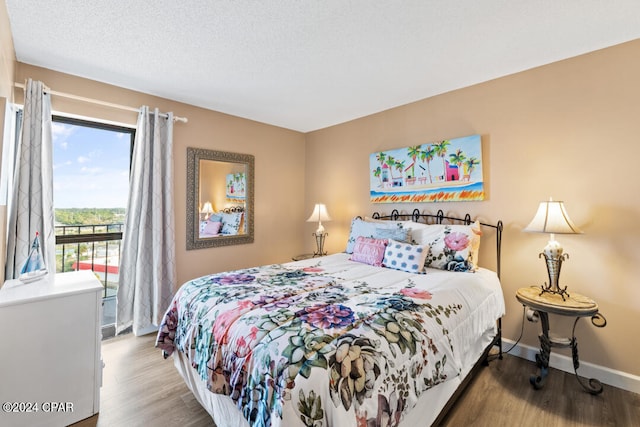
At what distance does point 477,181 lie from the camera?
8.53ft

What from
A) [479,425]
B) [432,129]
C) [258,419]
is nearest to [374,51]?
[432,129]

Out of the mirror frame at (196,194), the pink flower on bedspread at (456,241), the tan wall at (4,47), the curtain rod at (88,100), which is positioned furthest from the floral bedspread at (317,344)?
the curtain rod at (88,100)

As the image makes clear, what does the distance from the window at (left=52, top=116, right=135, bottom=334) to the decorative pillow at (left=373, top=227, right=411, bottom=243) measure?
2.73m

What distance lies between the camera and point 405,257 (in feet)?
7.71

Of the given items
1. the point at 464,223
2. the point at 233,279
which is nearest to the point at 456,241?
the point at 464,223

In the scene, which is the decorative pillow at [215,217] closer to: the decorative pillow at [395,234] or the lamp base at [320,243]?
the lamp base at [320,243]

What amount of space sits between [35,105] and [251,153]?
2078 millimetres

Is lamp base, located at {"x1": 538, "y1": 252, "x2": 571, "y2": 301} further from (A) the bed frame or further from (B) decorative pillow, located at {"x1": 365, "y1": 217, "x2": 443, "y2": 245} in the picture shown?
(B) decorative pillow, located at {"x1": 365, "y1": 217, "x2": 443, "y2": 245}

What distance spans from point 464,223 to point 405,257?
872 mm

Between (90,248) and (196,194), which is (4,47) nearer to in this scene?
(196,194)

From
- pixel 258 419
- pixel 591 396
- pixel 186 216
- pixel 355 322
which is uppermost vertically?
pixel 186 216

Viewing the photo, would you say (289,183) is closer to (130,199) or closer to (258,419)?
(130,199)

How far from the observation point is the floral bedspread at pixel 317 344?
1.01 metres

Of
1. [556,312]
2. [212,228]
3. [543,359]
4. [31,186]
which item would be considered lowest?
[543,359]
